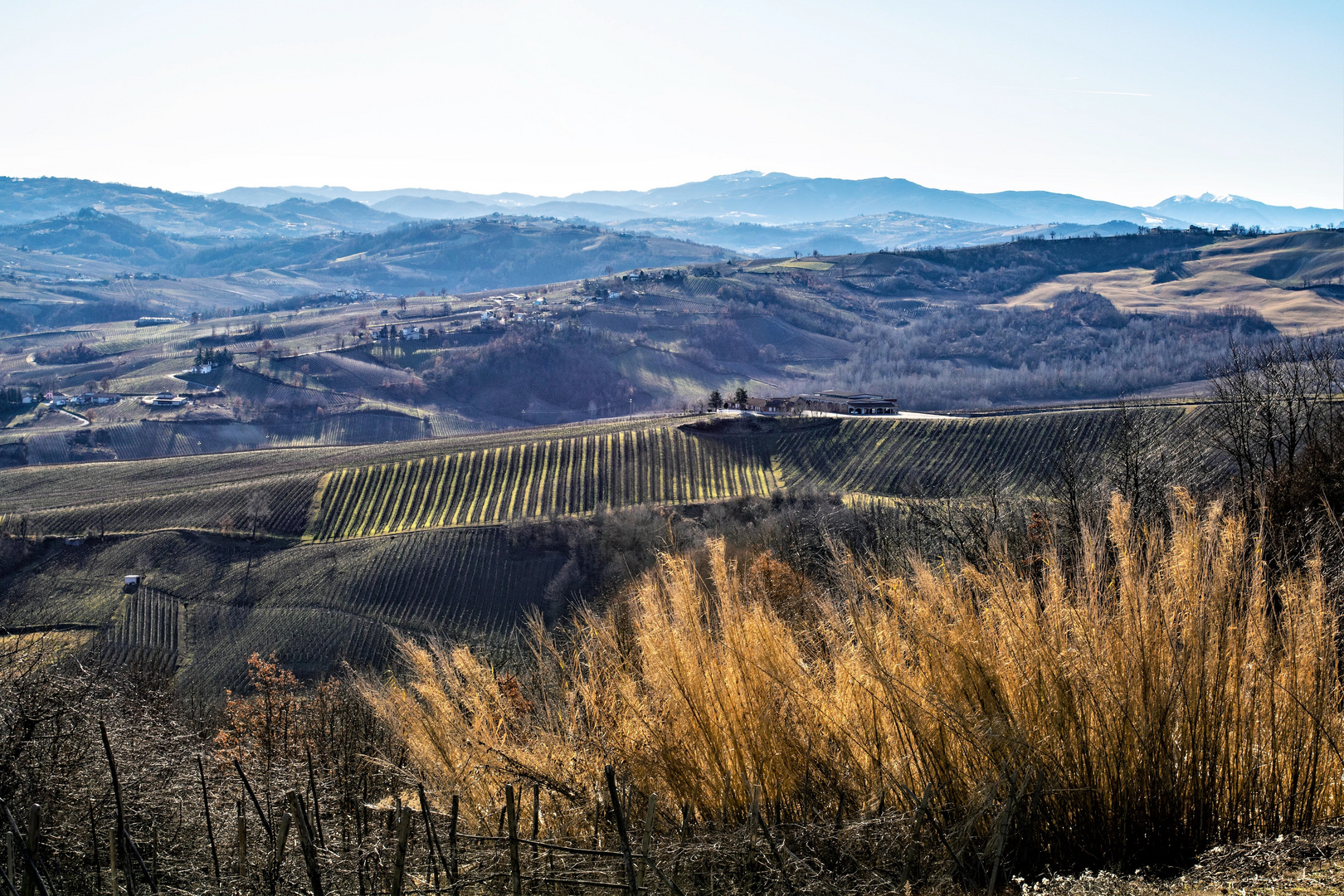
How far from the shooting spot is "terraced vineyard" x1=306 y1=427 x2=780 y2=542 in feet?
221

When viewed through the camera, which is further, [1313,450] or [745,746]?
[1313,450]

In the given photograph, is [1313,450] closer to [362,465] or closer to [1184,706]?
[1184,706]

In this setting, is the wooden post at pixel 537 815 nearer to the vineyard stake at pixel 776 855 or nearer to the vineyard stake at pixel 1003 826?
the vineyard stake at pixel 776 855

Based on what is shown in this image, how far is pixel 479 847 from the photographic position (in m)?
7.39

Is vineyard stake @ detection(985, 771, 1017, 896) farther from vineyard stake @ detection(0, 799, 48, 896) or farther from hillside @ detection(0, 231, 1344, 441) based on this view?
hillside @ detection(0, 231, 1344, 441)

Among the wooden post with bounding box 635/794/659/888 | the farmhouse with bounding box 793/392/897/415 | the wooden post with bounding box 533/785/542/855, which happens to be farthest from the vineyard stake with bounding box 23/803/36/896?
the farmhouse with bounding box 793/392/897/415

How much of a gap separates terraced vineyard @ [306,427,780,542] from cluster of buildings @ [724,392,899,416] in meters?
11.8

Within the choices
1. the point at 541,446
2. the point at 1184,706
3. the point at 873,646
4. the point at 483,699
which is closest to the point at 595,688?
the point at 483,699

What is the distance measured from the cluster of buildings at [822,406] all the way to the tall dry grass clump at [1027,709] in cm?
8149

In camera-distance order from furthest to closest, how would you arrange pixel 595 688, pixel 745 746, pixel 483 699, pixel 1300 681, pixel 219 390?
pixel 219 390 < pixel 483 699 < pixel 595 688 < pixel 745 746 < pixel 1300 681

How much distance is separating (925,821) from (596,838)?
2.55 metres

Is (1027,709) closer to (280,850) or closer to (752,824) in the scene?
(752,824)

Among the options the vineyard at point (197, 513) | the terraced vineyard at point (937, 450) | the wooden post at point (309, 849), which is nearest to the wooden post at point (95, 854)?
the wooden post at point (309, 849)

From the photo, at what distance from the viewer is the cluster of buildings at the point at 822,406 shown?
89.7 metres
